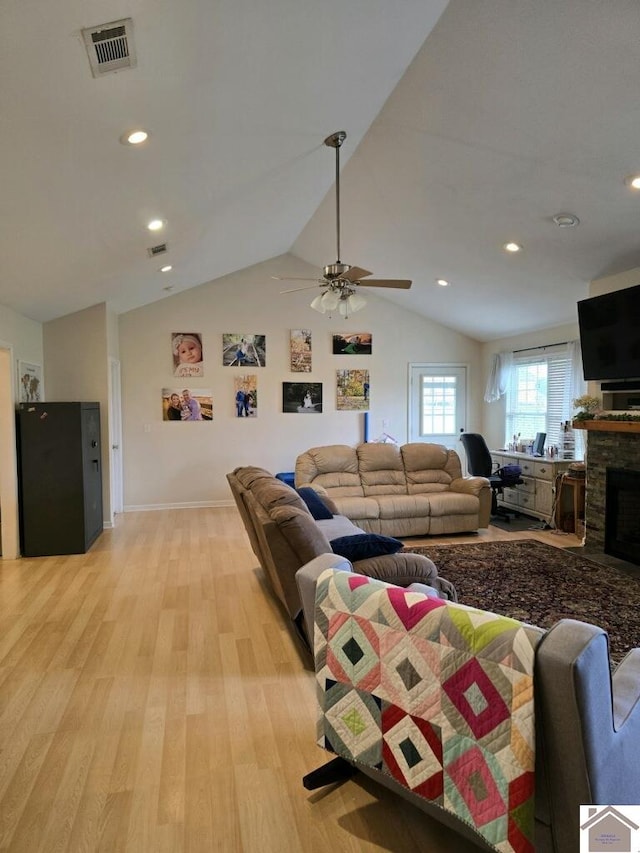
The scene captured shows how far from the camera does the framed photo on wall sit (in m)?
5.27

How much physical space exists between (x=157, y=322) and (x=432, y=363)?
435 centimetres

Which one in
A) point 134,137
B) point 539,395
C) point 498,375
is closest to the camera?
point 134,137

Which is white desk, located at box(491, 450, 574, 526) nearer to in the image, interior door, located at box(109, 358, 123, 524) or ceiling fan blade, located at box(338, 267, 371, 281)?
ceiling fan blade, located at box(338, 267, 371, 281)

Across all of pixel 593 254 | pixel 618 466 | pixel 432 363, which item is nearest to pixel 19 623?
pixel 618 466

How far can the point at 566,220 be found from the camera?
4.28m

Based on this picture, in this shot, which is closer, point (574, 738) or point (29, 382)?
point (574, 738)

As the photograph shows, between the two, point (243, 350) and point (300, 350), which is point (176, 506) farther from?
point (300, 350)

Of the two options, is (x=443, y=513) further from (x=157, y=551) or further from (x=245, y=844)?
(x=245, y=844)

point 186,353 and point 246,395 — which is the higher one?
point 186,353

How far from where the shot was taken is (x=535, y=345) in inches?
281

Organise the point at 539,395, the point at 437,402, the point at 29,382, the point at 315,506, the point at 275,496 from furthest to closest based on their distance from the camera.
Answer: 1. the point at 437,402
2. the point at 539,395
3. the point at 29,382
4. the point at 315,506
5. the point at 275,496

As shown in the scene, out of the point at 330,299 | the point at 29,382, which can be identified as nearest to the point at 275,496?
the point at 330,299

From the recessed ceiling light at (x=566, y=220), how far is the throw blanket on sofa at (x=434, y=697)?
12.7 ft

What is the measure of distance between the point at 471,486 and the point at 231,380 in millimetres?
3764
